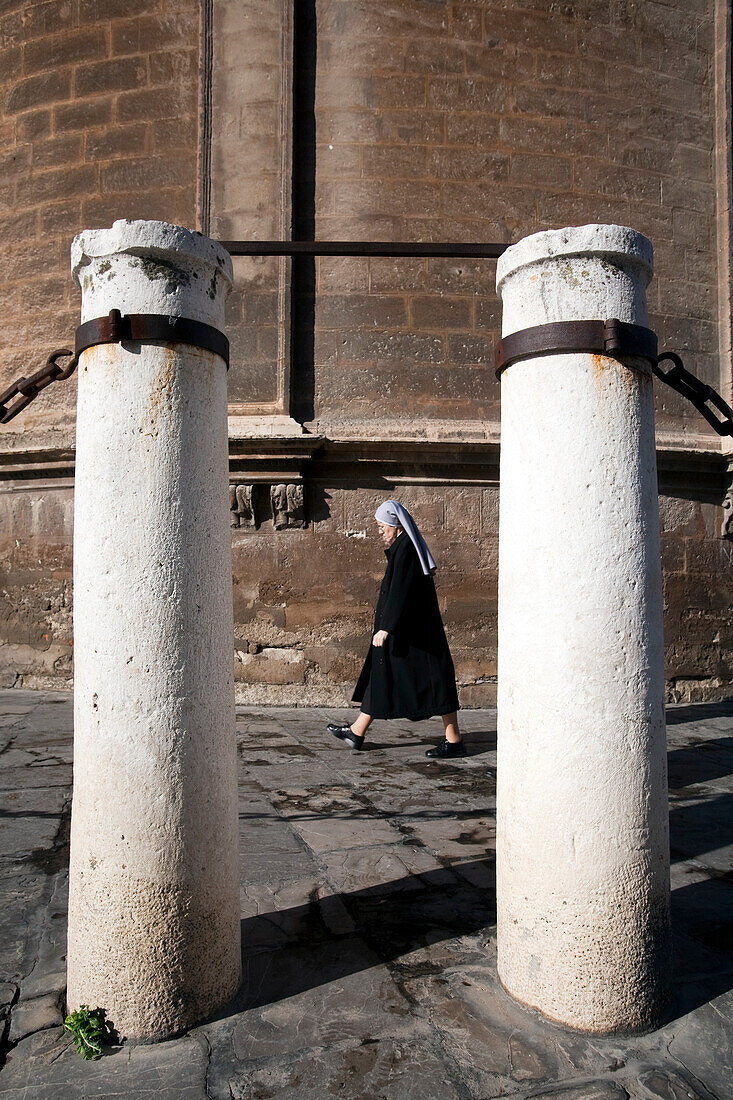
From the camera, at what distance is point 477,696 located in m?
6.41

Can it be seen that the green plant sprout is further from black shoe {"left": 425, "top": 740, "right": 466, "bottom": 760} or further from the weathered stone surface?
black shoe {"left": 425, "top": 740, "right": 466, "bottom": 760}

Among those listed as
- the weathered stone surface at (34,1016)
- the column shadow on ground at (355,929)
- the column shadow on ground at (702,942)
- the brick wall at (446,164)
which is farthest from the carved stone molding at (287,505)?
the weathered stone surface at (34,1016)

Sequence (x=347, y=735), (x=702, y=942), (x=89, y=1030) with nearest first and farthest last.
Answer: (x=89, y=1030), (x=702, y=942), (x=347, y=735)

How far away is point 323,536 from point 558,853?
465 centimetres

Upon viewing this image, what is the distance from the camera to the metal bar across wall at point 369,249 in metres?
2.32

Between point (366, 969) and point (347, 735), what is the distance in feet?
9.22

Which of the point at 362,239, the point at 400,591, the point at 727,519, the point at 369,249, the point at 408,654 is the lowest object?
the point at 408,654

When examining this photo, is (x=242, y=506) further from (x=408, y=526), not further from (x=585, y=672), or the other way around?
(x=585, y=672)

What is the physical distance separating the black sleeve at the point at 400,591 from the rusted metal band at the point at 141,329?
Answer: 9.98 feet

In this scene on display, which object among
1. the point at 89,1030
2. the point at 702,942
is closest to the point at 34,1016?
the point at 89,1030

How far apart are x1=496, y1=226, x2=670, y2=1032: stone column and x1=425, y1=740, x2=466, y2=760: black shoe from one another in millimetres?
2683

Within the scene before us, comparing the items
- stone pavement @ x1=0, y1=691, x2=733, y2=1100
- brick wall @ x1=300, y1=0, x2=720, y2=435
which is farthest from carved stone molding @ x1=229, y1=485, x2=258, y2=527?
stone pavement @ x1=0, y1=691, x2=733, y2=1100

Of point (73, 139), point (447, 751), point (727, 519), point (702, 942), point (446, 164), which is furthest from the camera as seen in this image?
point (73, 139)

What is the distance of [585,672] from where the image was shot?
6.34 ft
